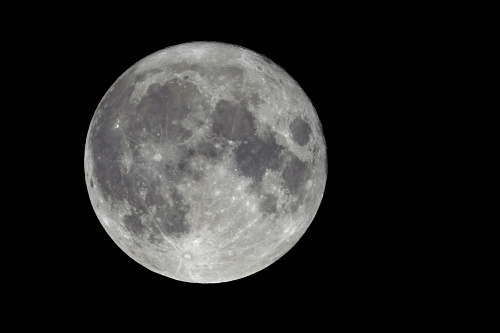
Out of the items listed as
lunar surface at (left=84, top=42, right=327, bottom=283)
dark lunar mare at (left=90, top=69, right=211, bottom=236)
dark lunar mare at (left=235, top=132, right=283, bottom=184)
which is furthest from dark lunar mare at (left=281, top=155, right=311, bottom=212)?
dark lunar mare at (left=90, top=69, right=211, bottom=236)

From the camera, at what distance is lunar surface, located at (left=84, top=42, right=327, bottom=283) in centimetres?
454

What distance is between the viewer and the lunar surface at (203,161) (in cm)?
454

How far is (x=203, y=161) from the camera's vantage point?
14.8 feet

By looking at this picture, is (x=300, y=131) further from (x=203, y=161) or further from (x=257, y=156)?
(x=203, y=161)

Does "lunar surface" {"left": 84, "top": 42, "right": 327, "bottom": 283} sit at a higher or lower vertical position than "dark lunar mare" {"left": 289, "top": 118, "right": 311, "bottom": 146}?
lower

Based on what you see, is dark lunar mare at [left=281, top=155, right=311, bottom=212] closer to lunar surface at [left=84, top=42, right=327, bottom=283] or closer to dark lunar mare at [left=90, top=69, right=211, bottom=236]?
lunar surface at [left=84, top=42, right=327, bottom=283]

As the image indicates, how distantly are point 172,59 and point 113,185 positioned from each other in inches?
58.7

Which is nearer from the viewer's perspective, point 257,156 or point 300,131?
point 257,156

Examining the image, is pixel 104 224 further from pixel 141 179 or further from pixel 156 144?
pixel 156 144

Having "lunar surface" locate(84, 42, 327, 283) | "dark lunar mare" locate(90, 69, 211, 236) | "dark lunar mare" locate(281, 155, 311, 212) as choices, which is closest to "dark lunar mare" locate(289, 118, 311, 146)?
"lunar surface" locate(84, 42, 327, 283)

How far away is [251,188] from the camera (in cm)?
464

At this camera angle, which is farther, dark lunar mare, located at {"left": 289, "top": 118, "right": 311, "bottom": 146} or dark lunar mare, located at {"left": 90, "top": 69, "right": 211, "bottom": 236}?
dark lunar mare, located at {"left": 289, "top": 118, "right": 311, "bottom": 146}

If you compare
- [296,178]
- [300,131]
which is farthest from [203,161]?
[300,131]

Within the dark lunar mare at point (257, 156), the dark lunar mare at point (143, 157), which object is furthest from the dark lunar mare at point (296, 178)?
the dark lunar mare at point (143, 157)
